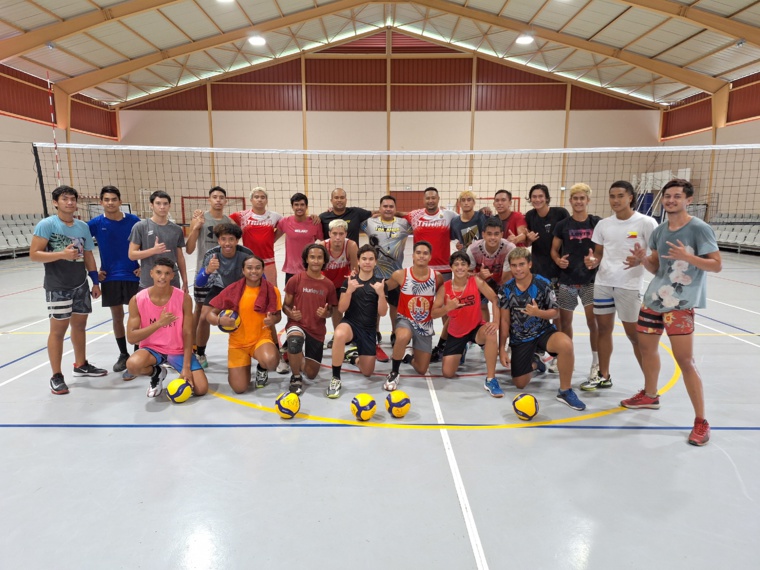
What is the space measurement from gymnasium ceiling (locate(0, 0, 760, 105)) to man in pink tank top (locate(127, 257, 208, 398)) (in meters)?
14.3

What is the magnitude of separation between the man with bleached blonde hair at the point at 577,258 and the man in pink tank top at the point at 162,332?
387 centimetres

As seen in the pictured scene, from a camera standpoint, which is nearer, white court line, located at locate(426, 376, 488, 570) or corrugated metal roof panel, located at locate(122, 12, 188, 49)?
white court line, located at locate(426, 376, 488, 570)

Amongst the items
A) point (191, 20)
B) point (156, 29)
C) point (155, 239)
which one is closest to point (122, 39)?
point (156, 29)

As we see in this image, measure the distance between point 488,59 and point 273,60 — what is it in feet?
35.6

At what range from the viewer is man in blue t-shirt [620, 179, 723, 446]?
3.25 meters

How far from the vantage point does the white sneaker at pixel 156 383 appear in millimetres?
4219

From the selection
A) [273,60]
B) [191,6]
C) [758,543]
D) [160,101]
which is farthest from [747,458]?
[160,101]

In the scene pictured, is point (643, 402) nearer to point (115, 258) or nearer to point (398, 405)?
point (398, 405)

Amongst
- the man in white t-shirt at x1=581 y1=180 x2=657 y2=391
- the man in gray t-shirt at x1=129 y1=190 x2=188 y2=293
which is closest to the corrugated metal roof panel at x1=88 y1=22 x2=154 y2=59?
the man in gray t-shirt at x1=129 y1=190 x2=188 y2=293

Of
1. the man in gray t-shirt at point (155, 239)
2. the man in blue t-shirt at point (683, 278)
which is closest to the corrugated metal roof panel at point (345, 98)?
the man in gray t-shirt at point (155, 239)

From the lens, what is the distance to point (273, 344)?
457cm

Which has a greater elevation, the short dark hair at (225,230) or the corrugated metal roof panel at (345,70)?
the corrugated metal roof panel at (345,70)

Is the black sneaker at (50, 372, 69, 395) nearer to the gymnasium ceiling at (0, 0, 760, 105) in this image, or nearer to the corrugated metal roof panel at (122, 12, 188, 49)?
the gymnasium ceiling at (0, 0, 760, 105)

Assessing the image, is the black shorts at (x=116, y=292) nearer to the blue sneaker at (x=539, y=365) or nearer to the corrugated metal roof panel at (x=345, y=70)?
the blue sneaker at (x=539, y=365)
